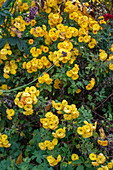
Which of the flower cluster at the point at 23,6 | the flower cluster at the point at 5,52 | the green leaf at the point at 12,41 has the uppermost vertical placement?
the flower cluster at the point at 23,6

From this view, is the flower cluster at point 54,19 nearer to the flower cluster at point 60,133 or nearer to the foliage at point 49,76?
the foliage at point 49,76

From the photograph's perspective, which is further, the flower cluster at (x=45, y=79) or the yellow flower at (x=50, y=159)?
the flower cluster at (x=45, y=79)

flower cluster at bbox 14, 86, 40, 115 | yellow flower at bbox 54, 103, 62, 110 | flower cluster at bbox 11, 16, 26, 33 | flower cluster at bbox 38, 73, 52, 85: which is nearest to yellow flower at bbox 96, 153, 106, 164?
yellow flower at bbox 54, 103, 62, 110

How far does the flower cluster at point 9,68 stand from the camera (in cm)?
189

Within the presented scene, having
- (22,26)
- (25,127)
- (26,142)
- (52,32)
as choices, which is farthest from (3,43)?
(26,142)

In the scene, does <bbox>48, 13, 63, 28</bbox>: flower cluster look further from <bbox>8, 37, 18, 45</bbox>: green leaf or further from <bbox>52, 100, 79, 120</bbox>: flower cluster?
<bbox>52, 100, 79, 120</bbox>: flower cluster

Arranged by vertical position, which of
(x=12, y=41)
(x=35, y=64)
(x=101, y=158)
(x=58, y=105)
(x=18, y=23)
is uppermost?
(x=18, y=23)

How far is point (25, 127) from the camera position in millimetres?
1915

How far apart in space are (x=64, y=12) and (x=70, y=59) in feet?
1.88

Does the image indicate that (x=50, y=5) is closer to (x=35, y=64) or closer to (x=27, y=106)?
(x=35, y=64)

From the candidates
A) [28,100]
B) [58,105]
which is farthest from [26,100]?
[58,105]

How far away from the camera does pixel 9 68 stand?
190 centimetres

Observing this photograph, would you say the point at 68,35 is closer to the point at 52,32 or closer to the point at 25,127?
the point at 52,32

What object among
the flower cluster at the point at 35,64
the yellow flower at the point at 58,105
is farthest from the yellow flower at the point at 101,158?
the flower cluster at the point at 35,64
